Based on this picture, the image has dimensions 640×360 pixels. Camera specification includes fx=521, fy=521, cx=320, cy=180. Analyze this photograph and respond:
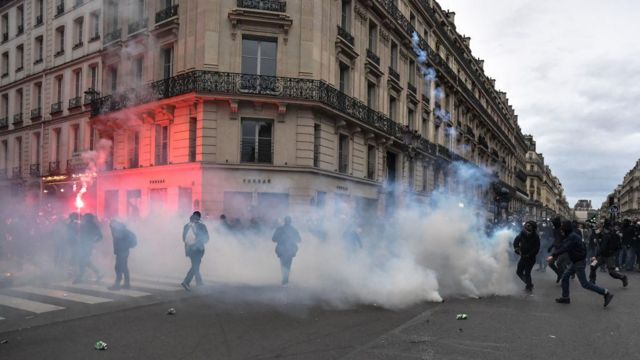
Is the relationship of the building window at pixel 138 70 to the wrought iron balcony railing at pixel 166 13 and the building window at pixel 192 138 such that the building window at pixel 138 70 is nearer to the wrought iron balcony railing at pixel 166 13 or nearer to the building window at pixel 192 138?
the wrought iron balcony railing at pixel 166 13

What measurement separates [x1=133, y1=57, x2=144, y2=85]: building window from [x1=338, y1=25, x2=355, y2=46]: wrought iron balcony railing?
26.8ft

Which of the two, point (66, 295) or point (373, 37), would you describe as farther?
point (373, 37)

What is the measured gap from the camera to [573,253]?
9.23 meters

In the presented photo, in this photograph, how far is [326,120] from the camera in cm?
2086

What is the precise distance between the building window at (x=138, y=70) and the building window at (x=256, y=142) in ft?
17.3

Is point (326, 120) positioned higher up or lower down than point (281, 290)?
higher up

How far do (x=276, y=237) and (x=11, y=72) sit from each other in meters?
29.2

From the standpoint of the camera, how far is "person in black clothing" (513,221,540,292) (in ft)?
35.4

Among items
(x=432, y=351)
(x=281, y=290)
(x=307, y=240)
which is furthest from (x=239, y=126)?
(x=432, y=351)

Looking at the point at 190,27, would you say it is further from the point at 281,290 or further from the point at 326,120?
the point at 281,290

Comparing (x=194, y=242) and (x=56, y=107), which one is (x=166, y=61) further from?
(x=194, y=242)

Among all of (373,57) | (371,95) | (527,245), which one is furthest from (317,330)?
(373,57)

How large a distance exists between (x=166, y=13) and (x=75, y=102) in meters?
8.96

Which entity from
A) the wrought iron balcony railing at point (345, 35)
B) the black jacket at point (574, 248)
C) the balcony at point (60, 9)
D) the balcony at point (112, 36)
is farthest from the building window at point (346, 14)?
the balcony at point (60, 9)
